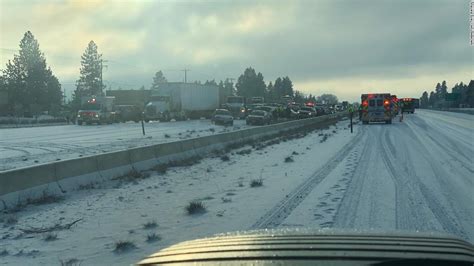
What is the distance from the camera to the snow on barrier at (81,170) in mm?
10039

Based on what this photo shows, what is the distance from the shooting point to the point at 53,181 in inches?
444

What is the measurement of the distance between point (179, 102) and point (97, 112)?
10.9 m

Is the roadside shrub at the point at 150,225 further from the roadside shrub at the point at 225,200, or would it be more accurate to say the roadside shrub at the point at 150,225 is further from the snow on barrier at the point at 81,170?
the snow on barrier at the point at 81,170

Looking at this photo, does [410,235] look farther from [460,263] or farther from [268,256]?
[268,256]

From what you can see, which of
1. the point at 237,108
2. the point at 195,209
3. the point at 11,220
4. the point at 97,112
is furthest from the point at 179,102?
the point at 11,220

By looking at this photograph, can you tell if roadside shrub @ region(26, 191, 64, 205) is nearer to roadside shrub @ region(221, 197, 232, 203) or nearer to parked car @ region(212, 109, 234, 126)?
roadside shrub @ region(221, 197, 232, 203)

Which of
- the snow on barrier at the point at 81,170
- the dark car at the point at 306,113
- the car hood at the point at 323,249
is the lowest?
the dark car at the point at 306,113

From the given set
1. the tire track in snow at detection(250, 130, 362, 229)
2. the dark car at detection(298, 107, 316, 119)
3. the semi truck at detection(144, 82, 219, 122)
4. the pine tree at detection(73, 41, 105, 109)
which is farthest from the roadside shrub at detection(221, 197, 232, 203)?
the pine tree at detection(73, 41, 105, 109)

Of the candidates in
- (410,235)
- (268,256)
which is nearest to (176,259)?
(268,256)

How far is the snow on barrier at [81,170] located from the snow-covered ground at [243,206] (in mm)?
413

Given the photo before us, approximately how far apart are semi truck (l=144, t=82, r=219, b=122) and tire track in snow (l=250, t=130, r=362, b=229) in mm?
44506

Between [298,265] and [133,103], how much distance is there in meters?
65.8

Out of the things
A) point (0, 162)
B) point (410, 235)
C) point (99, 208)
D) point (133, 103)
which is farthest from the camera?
point (133, 103)

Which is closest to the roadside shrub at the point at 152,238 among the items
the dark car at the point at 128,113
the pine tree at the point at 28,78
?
the dark car at the point at 128,113
